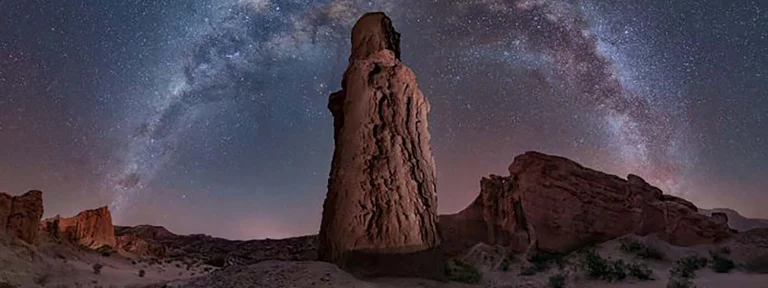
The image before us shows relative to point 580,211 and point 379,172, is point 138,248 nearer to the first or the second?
point 580,211

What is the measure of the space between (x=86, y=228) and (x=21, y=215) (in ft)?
49.2

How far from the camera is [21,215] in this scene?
25094mm

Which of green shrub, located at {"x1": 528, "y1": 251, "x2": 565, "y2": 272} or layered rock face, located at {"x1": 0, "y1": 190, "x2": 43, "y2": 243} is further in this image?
green shrub, located at {"x1": 528, "y1": 251, "x2": 565, "y2": 272}

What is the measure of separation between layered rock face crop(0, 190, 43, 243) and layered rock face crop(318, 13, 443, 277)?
19445 mm

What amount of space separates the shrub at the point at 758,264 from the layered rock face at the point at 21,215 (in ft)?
111

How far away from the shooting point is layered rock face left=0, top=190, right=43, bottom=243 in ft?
79.7

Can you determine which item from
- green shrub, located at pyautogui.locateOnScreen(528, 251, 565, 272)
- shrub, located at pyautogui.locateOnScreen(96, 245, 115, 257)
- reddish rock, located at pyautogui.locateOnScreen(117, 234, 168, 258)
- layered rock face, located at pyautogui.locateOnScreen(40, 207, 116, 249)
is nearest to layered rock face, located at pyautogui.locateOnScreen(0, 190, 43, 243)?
shrub, located at pyautogui.locateOnScreen(96, 245, 115, 257)

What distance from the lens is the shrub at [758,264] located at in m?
20.5

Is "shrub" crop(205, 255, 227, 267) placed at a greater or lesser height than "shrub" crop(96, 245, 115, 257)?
lesser

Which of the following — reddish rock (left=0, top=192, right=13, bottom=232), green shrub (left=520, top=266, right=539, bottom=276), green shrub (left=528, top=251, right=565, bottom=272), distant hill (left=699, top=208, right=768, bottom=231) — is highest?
distant hill (left=699, top=208, right=768, bottom=231)

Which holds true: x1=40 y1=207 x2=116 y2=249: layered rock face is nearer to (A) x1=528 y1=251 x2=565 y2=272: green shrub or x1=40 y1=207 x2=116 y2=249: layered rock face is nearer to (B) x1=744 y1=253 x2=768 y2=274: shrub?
(A) x1=528 y1=251 x2=565 y2=272: green shrub

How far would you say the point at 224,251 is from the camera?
55.5 metres

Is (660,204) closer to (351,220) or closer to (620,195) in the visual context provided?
(620,195)

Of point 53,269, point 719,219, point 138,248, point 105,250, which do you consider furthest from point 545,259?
point 138,248
